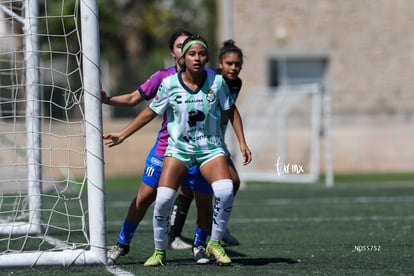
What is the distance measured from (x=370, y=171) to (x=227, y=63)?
723 inches

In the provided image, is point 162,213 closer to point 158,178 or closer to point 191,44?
point 158,178

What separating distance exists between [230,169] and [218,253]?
159cm

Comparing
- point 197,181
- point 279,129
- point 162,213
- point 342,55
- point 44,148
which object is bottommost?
point 279,129

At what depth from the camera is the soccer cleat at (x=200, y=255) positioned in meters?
7.88

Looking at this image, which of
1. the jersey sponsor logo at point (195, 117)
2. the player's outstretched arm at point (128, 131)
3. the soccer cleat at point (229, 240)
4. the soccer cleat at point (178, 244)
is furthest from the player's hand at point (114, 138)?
the soccer cleat at point (229, 240)

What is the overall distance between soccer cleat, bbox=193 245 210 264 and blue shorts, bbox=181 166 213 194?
1.59 ft

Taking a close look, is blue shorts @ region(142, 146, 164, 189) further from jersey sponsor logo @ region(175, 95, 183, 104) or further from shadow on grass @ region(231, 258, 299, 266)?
shadow on grass @ region(231, 258, 299, 266)

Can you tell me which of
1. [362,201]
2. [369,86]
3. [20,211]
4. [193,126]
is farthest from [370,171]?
[193,126]

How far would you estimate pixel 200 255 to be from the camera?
26.1 feet

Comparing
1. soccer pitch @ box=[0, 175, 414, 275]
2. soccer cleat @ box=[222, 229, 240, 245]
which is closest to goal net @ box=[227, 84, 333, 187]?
soccer pitch @ box=[0, 175, 414, 275]

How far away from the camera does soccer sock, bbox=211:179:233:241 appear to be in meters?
7.52

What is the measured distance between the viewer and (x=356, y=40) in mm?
28047

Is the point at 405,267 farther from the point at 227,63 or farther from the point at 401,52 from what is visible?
the point at 401,52

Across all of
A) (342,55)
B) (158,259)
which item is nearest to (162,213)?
(158,259)
